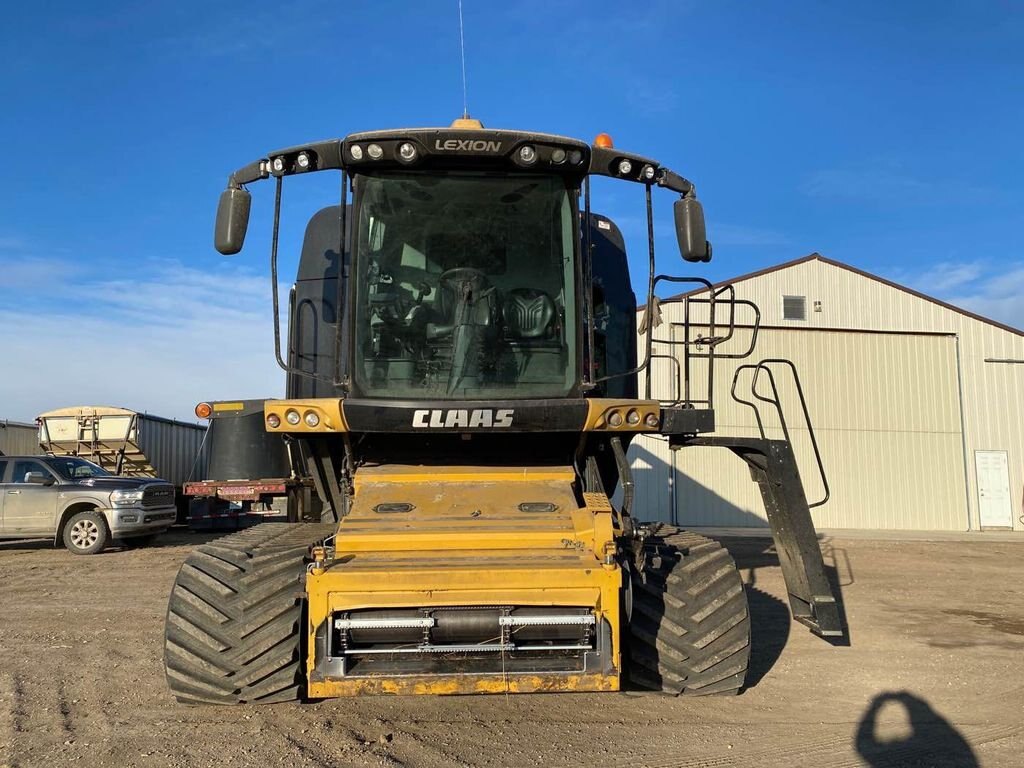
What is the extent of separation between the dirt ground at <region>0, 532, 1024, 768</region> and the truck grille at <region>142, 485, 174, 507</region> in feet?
20.5

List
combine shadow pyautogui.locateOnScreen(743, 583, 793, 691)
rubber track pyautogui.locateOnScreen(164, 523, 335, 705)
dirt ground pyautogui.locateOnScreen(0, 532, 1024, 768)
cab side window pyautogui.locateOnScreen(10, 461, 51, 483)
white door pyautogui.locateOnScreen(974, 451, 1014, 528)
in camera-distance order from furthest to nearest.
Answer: white door pyautogui.locateOnScreen(974, 451, 1014, 528) < cab side window pyautogui.locateOnScreen(10, 461, 51, 483) < combine shadow pyautogui.locateOnScreen(743, 583, 793, 691) < dirt ground pyautogui.locateOnScreen(0, 532, 1024, 768) < rubber track pyautogui.locateOnScreen(164, 523, 335, 705)

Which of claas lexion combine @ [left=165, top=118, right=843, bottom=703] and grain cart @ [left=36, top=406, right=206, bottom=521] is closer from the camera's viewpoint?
claas lexion combine @ [left=165, top=118, right=843, bottom=703]

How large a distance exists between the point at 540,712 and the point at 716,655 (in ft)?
3.73

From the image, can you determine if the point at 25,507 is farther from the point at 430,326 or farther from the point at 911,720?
the point at 911,720

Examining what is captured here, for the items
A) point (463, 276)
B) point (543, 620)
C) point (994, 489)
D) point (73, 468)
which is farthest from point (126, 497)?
point (994, 489)

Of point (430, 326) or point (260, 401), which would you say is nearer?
point (430, 326)

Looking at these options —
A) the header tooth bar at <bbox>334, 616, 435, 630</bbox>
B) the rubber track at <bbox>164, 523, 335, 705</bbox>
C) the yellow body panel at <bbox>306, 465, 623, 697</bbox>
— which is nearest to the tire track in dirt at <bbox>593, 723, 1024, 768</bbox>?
the yellow body panel at <bbox>306, 465, 623, 697</bbox>

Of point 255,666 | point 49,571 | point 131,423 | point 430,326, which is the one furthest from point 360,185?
point 131,423

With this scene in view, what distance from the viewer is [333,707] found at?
4684mm

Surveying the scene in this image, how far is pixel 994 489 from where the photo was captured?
20.7 m

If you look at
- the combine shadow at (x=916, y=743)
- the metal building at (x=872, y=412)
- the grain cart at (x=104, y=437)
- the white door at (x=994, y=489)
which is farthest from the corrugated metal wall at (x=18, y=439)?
the white door at (x=994, y=489)

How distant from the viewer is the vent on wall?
21.1 meters

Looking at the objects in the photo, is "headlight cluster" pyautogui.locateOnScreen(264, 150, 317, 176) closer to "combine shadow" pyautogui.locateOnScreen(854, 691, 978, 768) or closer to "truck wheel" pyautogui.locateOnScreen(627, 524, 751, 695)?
"truck wheel" pyautogui.locateOnScreen(627, 524, 751, 695)

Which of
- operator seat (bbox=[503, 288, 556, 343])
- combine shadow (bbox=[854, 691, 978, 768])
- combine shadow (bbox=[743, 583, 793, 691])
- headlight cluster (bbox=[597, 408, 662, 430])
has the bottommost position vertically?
combine shadow (bbox=[743, 583, 793, 691])
